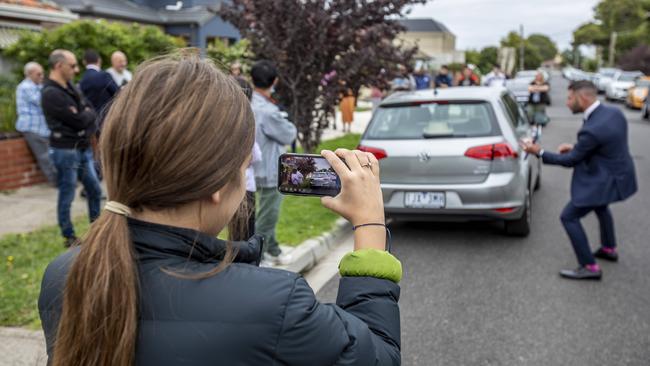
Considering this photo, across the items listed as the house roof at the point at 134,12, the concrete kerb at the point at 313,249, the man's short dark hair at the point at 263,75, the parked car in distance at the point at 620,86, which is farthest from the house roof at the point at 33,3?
the parked car in distance at the point at 620,86

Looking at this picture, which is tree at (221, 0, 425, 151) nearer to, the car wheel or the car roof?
the car roof

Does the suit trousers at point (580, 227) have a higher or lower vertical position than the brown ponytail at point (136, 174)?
lower

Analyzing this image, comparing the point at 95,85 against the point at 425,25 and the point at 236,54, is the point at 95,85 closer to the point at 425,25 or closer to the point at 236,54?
the point at 236,54

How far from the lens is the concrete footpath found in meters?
3.51

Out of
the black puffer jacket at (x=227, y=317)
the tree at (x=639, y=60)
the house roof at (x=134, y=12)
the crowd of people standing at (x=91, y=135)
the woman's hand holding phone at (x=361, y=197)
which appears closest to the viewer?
the black puffer jacket at (x=227, y=317)

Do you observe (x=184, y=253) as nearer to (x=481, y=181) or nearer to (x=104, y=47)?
(x=481, y=181)

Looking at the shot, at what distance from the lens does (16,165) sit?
8117mm

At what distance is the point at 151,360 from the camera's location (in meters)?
1.13

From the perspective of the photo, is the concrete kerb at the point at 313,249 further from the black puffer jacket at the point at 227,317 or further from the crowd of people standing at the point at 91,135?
the black puffer jacket at the point at 227,317

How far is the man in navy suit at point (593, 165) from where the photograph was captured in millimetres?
4789

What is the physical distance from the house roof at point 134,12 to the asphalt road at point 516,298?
46.3ft

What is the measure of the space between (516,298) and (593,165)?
4.52 ft

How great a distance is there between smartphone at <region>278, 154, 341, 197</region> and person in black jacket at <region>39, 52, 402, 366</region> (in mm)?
306

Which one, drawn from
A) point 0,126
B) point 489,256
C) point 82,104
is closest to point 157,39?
point 0,126
